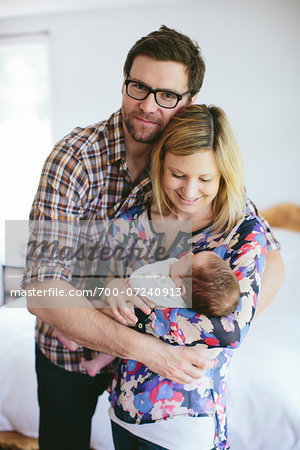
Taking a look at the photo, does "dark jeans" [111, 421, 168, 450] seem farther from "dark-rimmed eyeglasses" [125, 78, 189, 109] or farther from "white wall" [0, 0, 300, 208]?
"white wall" [0, 0, 300, 208]

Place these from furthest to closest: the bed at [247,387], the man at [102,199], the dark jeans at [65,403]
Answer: the bed at [247,387] → the dark jeans at [65,403] → the man at [102,199]

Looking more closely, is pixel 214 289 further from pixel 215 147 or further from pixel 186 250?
pixel 215 147

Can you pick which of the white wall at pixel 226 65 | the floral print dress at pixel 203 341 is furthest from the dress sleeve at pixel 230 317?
the white wall at pixel 226 65

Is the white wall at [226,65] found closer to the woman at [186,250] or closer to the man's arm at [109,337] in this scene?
the woman at [186,250]

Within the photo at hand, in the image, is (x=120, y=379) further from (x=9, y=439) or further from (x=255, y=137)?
(x=255, y=137)

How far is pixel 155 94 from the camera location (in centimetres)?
93

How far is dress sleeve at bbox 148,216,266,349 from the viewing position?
743mm

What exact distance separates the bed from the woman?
503mm

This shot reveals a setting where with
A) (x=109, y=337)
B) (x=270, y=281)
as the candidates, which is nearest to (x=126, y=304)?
(x=109, y=337)

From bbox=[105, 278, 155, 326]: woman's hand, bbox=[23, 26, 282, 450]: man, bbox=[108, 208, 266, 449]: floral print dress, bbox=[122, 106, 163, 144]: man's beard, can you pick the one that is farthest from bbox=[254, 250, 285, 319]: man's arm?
bbox=[122, 106, 163, 144]: man's beard

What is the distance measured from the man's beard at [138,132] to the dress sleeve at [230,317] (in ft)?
1.15

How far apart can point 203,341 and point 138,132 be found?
0.56m

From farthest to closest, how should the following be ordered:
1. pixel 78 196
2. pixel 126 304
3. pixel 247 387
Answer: pixel 247 387 → pixel 78 196 → pixel 126 304

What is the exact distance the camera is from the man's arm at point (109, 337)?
0.81 metres
